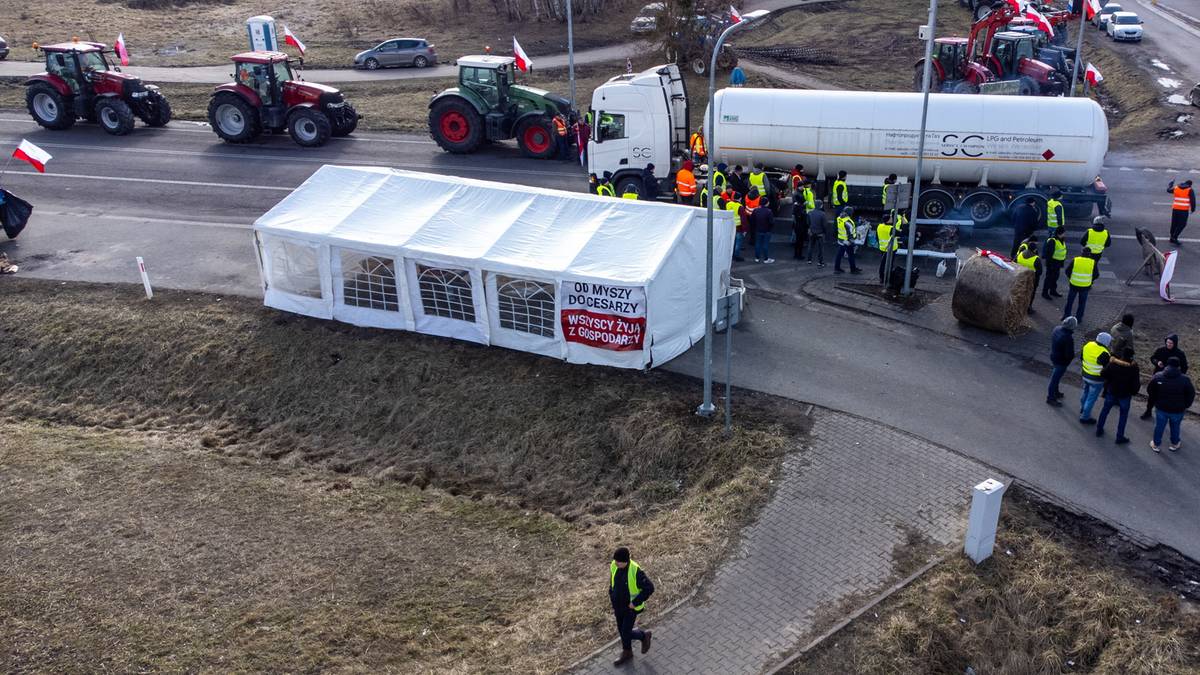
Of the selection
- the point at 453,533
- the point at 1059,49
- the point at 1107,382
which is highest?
the point at 1059,49

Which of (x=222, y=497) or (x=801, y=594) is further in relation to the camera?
(x=222, y=497)

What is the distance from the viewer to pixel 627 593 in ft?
29.6

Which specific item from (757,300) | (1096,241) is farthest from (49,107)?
(1096,241)

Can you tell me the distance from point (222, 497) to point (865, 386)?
956 cm

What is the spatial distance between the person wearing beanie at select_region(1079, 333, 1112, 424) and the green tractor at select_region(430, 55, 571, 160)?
15.9 m

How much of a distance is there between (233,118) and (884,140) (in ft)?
60.7

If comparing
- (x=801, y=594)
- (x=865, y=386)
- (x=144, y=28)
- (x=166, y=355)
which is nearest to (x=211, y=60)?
(x=144, y=28)

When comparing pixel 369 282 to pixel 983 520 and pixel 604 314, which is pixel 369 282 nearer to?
pixel 604 314

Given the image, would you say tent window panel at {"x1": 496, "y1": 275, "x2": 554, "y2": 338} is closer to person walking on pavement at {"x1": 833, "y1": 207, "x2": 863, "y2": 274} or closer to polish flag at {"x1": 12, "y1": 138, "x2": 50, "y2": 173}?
person walking on pavement at {"x1": 833, "y1": 207, "x2": 863, "y2": 274}

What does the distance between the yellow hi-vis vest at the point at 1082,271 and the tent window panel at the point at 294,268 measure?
12952 millimetres

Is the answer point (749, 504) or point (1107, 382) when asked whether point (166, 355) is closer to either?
point (749, 504)

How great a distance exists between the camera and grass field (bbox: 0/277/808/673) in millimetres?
10258

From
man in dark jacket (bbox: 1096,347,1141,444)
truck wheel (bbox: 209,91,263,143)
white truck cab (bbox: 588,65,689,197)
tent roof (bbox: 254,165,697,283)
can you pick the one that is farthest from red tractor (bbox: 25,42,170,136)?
man in dark jacket (bbox: 1096,347,1141,444)

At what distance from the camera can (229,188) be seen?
78.6 ft
